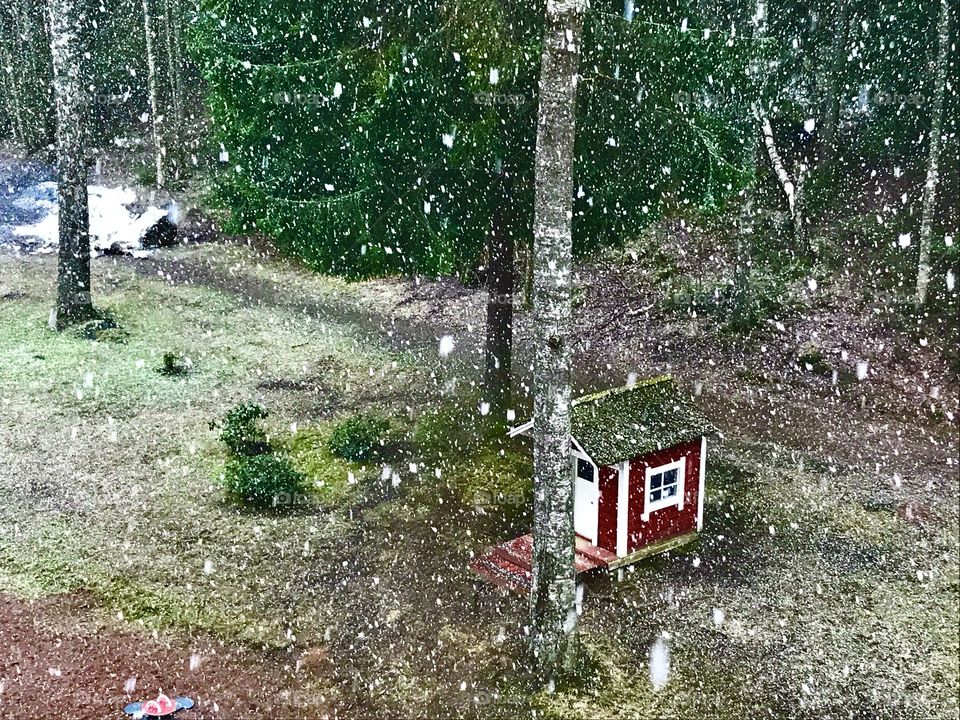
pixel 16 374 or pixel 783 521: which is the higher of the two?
pixel 16 374

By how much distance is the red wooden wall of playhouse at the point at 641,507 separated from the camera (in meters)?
13.1

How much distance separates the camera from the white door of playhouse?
1317 centimetres

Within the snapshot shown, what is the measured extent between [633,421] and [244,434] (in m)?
7.07

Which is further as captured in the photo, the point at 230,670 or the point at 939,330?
the point at 939,330

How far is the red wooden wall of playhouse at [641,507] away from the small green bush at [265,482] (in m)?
4.95

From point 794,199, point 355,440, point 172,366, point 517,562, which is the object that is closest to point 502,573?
point 517,562

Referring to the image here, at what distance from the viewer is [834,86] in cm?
2584

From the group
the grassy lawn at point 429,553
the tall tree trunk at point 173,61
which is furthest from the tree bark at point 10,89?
the grassy lawn at point 429,553

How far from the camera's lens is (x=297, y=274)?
2786 centimetres

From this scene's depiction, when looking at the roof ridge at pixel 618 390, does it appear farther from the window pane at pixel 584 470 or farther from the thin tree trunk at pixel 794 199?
the thin tree trunk at pixel 794 199

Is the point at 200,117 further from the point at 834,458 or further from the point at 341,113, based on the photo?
the point at 834,458

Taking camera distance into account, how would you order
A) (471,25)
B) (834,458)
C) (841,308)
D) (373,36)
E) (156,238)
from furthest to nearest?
(156,238)
(841,308)
(834,458)
(373,36)
(471,25)

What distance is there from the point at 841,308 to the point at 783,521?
8.39 meters

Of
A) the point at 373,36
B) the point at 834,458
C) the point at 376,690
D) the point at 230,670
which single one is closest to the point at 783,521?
the point at 834,458
